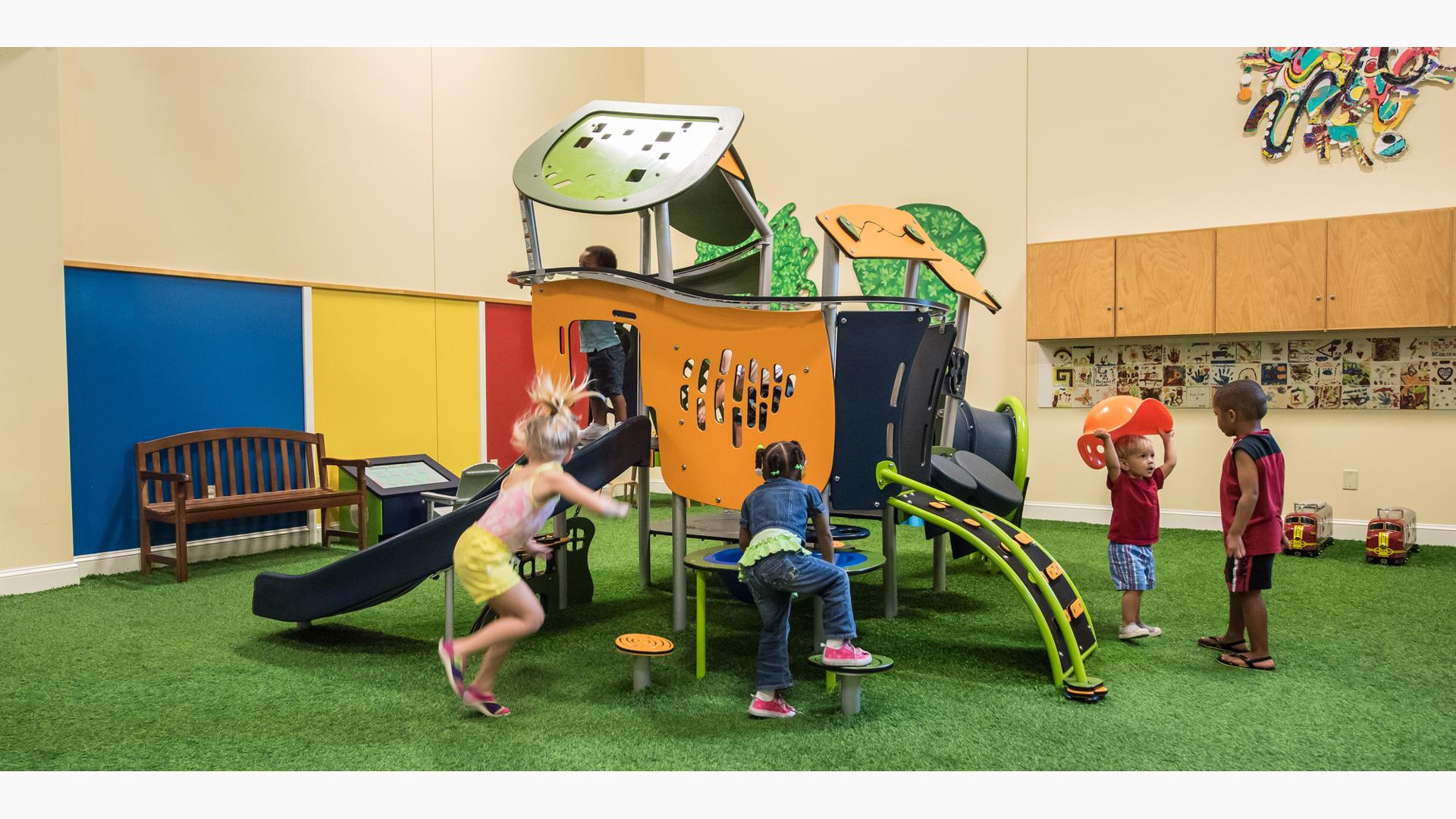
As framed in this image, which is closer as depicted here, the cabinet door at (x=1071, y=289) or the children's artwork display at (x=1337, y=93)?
the children's artwork display at (x=1337, y=93)

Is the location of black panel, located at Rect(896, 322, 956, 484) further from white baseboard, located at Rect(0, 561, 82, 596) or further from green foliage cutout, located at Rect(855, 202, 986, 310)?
white baseboard, located at Rect(0, 561, 82, 596)

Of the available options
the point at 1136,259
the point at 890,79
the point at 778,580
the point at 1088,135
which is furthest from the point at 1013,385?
the point at 778,580

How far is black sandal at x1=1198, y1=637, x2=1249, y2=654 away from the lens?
396 centimetres

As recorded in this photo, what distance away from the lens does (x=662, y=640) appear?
11.2ft

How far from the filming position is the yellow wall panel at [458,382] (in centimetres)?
828

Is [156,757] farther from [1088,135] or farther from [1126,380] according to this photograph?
[1088,135]

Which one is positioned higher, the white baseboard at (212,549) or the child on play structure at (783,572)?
the child on play structure at (783,572)

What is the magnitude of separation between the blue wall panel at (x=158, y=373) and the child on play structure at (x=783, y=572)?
16.2ft

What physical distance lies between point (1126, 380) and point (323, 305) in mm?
6872

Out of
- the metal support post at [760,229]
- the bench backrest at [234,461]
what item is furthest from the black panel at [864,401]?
the bench backrest at [234,461]

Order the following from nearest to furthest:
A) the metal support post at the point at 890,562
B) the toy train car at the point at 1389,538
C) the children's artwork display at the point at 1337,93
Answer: the metal support post at the point at 890,562 → the toy train car at the point at 1389,538 → the children's artwork display at the point at 1337,93

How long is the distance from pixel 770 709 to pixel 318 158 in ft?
20.8

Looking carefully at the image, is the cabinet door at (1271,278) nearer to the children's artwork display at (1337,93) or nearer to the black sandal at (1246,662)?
the children's artwork display at (1337,93)

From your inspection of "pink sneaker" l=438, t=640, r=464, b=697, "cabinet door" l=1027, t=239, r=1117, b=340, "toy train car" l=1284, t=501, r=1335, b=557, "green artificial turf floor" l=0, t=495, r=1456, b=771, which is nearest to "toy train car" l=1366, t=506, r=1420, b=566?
"toy train car" l=1284, t=501, r=1335, b=557
